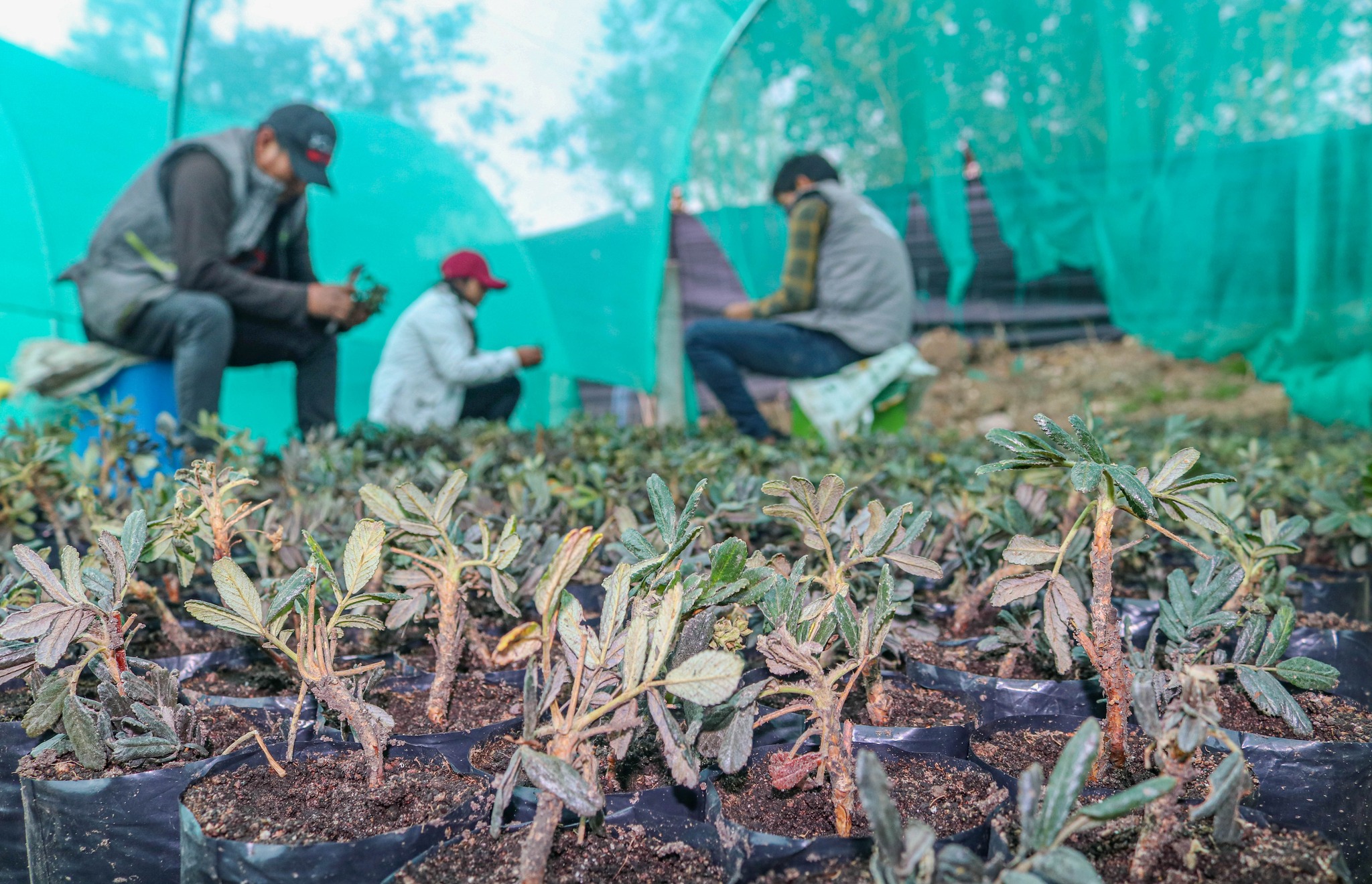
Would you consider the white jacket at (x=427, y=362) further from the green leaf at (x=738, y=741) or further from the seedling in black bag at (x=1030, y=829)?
the seedling in black bag at (x=1030, y=829)

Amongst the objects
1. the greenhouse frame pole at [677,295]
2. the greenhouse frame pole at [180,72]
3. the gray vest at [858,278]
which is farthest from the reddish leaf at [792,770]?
the greenhouse frame pole at [180,72]

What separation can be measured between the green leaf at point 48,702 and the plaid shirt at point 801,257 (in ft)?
14.6

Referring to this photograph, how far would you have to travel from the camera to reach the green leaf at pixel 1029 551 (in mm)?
909

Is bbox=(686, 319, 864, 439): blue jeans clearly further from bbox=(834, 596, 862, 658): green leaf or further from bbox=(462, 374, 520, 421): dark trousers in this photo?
bbox=(834, 596, 862, 658): green leaf

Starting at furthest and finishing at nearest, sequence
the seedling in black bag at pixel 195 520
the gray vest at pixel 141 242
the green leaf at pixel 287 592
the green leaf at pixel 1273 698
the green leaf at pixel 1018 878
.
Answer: the gray vest at pixel 141 242
the seedling in black bag at pixel 195 520
the green leaf at pixel 1273 698
the green leaf at pixel 287 592
the green leaf at pixel 1018 878

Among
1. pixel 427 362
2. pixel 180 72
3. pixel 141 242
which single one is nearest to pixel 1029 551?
pixel 141 242

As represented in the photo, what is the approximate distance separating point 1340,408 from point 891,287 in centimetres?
255

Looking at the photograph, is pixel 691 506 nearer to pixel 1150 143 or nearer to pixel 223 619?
pixel 223 619

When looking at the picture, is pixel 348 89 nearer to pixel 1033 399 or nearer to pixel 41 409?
pixel 41 409

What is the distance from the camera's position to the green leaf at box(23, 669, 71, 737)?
94 centimetres

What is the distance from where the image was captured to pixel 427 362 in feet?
17.2

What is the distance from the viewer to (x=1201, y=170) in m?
4.66

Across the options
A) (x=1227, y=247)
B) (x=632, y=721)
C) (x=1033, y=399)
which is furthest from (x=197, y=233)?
(x=1033, y=399)

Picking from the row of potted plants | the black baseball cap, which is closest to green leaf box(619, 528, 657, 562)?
the row of potted plants
